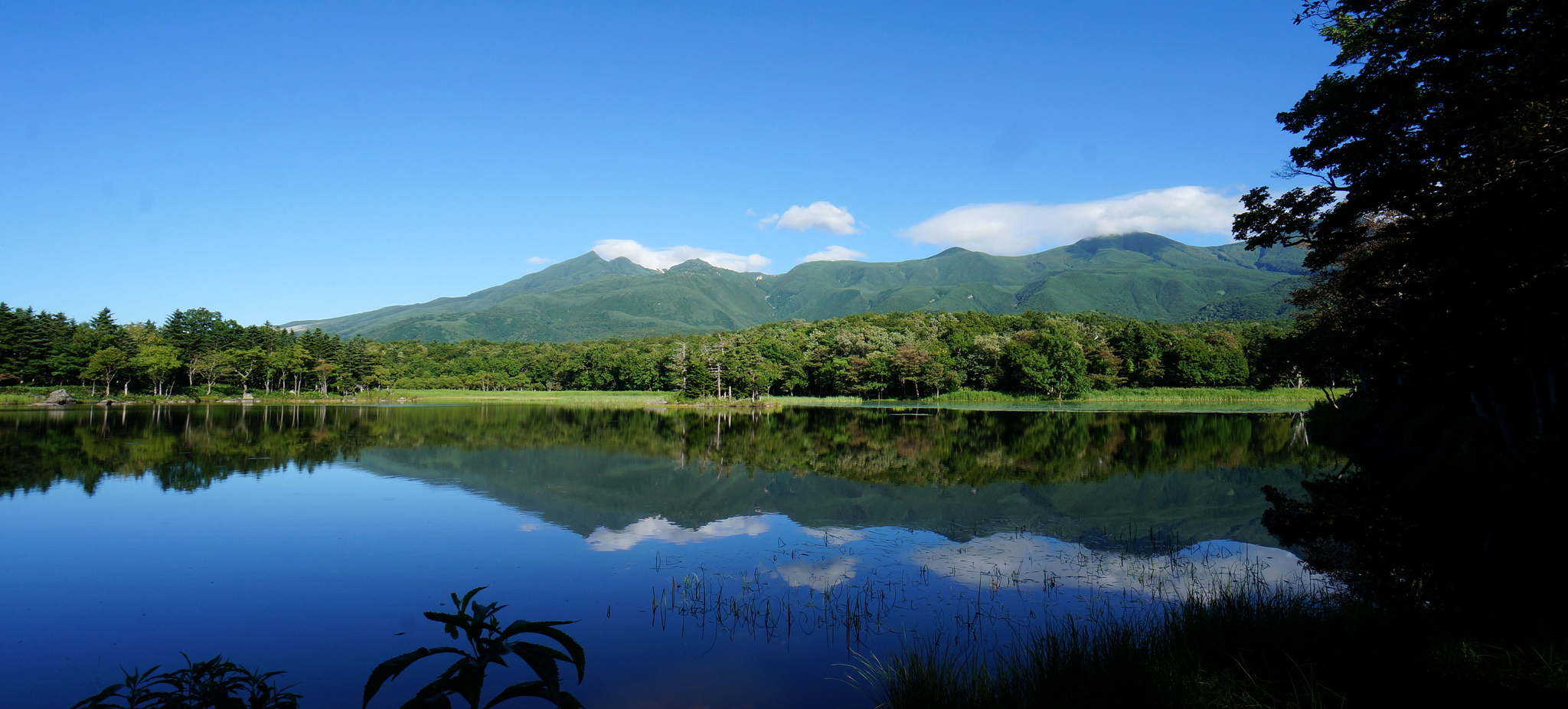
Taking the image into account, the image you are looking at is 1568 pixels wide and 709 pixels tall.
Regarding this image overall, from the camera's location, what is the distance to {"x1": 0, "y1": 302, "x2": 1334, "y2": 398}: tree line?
61.8 meters

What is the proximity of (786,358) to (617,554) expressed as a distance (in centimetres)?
7151

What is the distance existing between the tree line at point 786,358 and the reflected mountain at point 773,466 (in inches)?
1011

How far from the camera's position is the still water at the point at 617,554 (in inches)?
283

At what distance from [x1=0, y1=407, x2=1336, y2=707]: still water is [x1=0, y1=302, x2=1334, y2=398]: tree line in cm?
4403

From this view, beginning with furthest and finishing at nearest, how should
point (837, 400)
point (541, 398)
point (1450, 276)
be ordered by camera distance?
point (541, 398)
point (837, 400)
point (1450, 276)

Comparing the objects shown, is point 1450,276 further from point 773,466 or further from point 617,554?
point 773,466

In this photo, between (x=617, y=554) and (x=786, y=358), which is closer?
(x=617, y=554)

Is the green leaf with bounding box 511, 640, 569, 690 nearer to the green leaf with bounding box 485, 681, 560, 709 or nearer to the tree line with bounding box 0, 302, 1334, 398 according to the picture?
the green leaf with bounding box 485, 681, 560, 709

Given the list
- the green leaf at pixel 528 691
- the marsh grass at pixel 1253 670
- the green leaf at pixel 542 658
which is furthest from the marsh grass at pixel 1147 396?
the green leaf at pixel 542 658

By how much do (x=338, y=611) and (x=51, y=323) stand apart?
80003mm

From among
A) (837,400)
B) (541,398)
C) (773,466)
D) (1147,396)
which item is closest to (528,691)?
(773,466)

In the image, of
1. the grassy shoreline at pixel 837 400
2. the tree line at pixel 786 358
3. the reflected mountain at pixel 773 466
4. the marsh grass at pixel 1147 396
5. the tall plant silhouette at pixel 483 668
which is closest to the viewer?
the tall plant silhouette at pixel 483 668

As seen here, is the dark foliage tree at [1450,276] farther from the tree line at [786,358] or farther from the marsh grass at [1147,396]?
the marsh grass at [1147,396]

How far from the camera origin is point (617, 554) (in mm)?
11289
